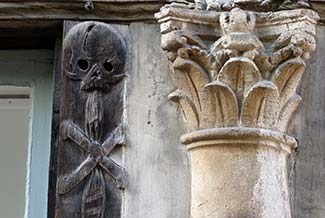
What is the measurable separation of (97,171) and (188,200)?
0.58 feet

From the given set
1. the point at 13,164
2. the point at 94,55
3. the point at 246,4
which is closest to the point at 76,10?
the point at 94,55

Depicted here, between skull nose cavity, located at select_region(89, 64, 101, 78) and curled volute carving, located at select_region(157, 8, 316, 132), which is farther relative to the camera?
skull nose cavity, located at select_region(89, 64, 101, 78)

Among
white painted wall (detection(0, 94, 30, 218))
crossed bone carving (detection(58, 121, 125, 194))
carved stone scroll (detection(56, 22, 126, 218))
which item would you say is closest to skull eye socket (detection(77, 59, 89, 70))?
carved stone scroll (detection(56, 22, 126, 218))

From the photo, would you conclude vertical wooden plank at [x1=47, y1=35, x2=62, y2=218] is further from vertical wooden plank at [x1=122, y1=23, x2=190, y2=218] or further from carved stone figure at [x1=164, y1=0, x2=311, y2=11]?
carved stone figure at [x1=164, y1=0, x2=311, y2=11]

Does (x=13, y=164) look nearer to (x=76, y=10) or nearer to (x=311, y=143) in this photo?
(x=76, y=10)

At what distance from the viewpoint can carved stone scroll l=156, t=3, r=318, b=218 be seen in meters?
1.55

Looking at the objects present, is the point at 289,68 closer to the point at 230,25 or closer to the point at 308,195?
the point at 230,25

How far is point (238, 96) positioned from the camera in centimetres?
157

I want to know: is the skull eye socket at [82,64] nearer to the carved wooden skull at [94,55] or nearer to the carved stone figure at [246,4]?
the carved wooden skull at [94,55]

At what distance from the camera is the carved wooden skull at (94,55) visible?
5.53 ft

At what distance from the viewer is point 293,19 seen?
1.59 meters

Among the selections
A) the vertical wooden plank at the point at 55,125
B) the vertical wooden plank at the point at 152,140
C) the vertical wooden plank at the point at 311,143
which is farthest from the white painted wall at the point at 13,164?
the vertical wooden plank at the point at 311,143

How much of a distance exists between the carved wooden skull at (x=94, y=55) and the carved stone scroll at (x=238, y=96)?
131 millimetres

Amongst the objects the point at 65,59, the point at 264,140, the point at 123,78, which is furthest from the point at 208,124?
the point at 65,59
